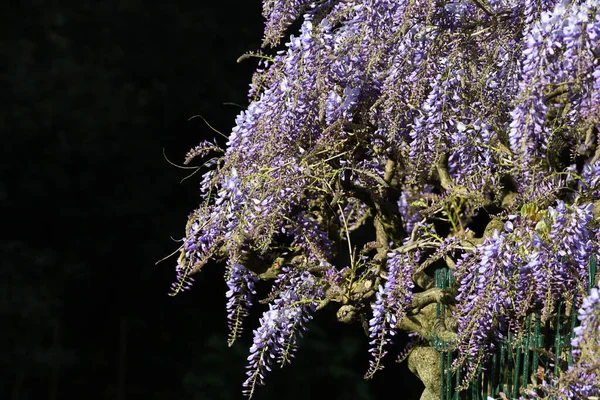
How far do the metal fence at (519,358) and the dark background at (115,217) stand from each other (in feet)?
10.3

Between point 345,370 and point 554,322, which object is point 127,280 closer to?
point 345,370

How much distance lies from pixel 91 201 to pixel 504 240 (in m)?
4.10

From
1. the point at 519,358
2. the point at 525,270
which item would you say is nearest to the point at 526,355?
the point at 519,358

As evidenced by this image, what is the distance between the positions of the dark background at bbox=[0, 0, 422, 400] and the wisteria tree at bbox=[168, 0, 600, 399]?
9.93 ft

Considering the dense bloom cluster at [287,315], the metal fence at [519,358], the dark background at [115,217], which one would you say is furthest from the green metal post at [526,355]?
the dark background at [115,217]

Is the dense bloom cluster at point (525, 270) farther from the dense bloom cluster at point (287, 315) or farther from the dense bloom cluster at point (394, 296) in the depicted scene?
the dense bloom cluster at point (287, 315)

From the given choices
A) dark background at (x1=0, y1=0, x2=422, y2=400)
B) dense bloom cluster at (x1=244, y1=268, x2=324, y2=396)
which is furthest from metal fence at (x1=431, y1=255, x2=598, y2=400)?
dark background at (x1=0, y1=0, x2=422, y2=400)

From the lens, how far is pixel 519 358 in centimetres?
291

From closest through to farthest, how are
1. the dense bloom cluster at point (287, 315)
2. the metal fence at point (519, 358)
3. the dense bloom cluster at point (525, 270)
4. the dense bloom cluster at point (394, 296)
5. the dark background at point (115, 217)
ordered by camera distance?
the dense bloom cluster at point (525, 270) → the metal fence at point (519, 358) → the dense bloom cluster at point (394, 296) → the dense bloom cluster at point (287, 315) → the dark background at point (115, 217)

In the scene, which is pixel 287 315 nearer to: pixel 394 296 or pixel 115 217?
pixel 394 296

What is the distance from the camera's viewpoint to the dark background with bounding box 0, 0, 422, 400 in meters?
6.13

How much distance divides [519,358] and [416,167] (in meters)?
0.69

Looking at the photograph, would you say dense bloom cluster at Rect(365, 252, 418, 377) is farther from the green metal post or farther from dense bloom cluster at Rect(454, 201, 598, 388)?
the green metal post

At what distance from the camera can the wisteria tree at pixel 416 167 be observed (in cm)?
266
